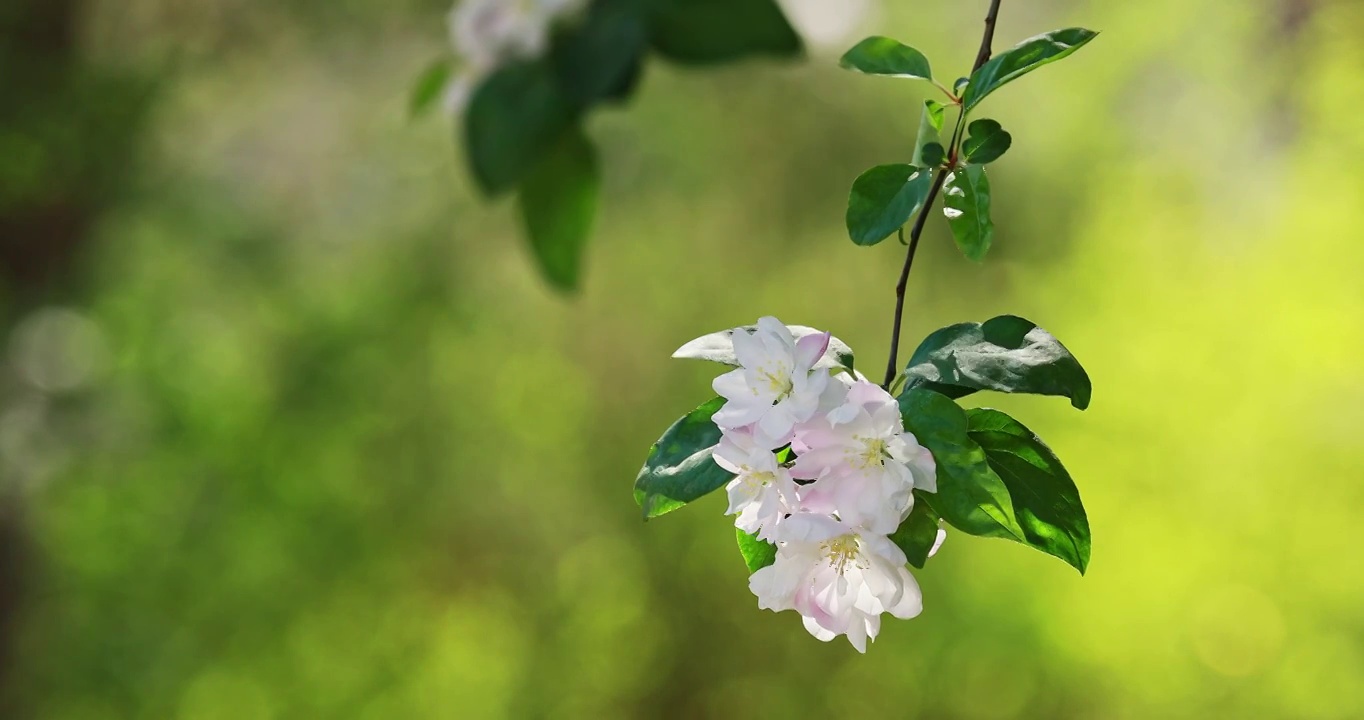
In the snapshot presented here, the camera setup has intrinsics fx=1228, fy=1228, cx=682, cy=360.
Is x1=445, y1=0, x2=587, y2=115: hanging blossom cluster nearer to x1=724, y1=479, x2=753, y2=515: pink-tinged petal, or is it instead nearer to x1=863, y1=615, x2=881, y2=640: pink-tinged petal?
x1=724, y1=479, x2=753, y2=515: pink-tinged petal

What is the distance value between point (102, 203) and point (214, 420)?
62cm

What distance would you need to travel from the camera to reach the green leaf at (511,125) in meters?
0.32

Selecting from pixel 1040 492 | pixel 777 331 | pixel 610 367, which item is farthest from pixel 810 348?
pixel 610 367

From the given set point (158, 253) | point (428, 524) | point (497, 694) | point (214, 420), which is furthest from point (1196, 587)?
point (158, 253)

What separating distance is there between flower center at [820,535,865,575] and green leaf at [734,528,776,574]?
33 mm

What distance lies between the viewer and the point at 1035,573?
278 centimetres

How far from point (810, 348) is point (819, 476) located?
64 mm

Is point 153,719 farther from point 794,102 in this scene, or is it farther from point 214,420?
point 794,102

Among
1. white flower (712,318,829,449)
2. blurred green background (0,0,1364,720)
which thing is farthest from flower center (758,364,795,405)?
blurred green background (0,0,1364,720)

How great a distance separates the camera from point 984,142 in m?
0.57

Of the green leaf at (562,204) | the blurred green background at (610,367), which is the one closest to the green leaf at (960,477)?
the green leaf at (562,204)

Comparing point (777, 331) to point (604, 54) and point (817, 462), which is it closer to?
point (817, 462)

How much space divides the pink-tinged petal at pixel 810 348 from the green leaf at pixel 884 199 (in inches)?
1.9

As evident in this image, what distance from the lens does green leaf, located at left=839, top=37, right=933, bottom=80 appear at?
1.98 feet
